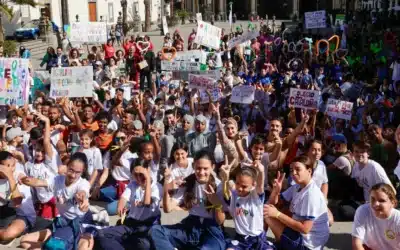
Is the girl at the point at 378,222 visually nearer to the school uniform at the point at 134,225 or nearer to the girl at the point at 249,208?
the girl at the point at 249,208

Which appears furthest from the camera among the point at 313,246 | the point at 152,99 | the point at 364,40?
the point at 364,40

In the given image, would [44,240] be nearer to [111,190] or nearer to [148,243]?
[148,243]

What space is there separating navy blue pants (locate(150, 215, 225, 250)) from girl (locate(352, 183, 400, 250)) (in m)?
1.46

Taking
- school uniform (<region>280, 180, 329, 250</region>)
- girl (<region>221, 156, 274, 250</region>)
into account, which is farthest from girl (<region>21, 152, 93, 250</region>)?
school uniform (<region>280, 180, 329, 250</region>)

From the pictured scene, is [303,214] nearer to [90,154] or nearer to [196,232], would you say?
[196,232]

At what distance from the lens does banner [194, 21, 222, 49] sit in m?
13.6

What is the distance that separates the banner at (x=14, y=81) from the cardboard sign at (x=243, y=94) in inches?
159

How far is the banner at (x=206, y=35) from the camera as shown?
13637 mm

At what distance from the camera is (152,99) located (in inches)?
431

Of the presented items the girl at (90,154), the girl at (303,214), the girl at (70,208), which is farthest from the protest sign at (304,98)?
the girl at (70,208)

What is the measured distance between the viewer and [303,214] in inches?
199

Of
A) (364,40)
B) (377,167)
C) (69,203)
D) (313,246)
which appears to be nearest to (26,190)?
(69,203)

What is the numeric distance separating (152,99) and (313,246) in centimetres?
647

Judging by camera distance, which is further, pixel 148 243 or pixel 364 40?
pixel 364 40
